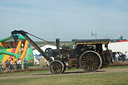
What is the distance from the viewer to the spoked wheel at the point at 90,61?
70.4ft

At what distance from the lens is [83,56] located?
21.6 metres

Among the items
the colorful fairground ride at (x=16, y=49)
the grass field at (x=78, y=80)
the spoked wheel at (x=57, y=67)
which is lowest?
the grass field at (x=78, y=80)

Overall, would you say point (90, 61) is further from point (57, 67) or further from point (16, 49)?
point (16, 49)

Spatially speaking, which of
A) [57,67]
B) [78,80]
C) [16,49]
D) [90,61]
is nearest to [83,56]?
[90,61]

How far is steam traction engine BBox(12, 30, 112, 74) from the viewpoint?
21469 mm

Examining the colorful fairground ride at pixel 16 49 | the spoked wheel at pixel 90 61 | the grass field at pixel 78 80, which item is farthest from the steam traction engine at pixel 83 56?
the colorful fairground ride at pixel 16 49

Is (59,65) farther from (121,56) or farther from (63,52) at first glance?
(121,56)

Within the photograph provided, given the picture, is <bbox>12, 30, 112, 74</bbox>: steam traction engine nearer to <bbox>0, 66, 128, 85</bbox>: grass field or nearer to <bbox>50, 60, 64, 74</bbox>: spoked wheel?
<bbox>50, 60, 64, 74</bbox>: spoked wheel

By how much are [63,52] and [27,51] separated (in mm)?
25004

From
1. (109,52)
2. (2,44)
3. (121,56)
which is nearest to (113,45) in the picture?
(121,56)

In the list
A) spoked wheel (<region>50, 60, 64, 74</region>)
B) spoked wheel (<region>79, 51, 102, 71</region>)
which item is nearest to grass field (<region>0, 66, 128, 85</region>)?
spoked wheel (<region>79, 51, 102, 71</region>)

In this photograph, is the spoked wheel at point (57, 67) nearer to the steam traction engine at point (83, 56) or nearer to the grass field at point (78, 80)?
the steam traction engine at point (83, 56)

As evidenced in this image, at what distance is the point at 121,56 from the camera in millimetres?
47562

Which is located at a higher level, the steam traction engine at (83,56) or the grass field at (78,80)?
the steam traction engine at (83,56)
